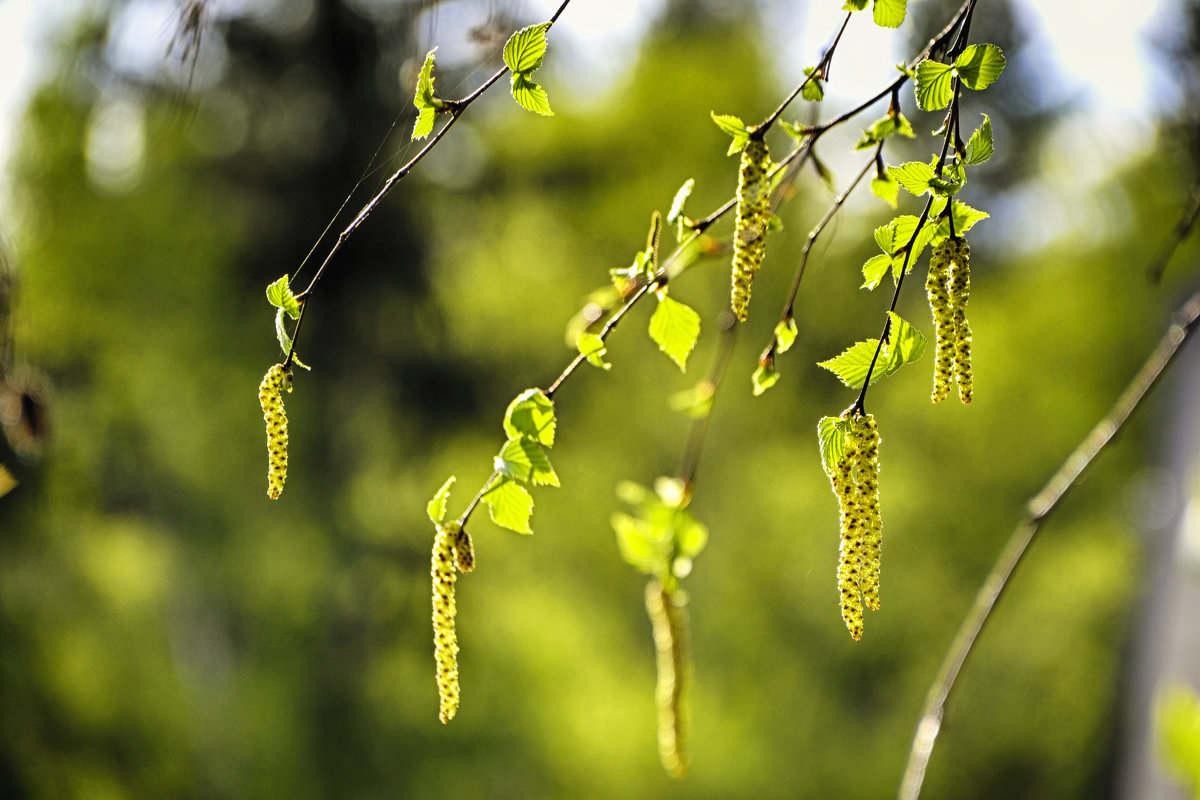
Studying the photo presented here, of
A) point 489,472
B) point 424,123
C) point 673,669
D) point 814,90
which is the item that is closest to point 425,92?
point 424,123

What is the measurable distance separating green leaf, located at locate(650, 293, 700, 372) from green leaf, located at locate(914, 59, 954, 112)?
10cm

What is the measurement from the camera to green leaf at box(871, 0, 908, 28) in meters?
0.27

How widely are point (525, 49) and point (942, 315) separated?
0.46ft

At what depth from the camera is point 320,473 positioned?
3.28 metres

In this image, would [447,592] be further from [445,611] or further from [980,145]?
Result: [980,145]

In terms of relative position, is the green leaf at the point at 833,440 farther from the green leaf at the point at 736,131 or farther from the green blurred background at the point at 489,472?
the green blurred background at the point at 489,472

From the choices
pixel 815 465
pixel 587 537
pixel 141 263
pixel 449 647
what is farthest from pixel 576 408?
pixel 449 647

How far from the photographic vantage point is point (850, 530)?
28cm

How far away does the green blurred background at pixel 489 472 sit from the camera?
2.99 meters

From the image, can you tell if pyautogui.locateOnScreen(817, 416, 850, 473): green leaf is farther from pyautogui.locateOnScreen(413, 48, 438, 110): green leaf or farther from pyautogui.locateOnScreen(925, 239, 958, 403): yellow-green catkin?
pyautogui.locateOnScreen(413, 48, 438, 110): green leaf

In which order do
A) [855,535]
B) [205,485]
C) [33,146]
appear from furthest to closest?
[205,485], [33,146], [855,535]

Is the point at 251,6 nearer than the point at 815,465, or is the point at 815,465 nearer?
the point at 251,6

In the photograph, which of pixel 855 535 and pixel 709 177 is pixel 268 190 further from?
pixel 855 535

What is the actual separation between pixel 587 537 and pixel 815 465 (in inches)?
29.7
